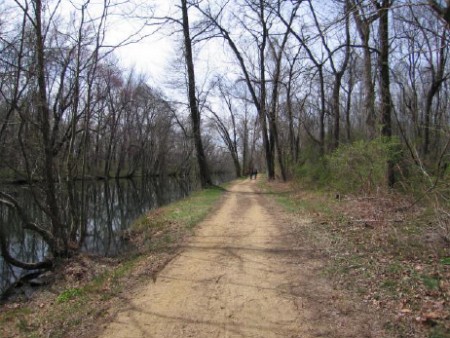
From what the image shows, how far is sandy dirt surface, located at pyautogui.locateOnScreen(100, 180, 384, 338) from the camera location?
4723 millimetres

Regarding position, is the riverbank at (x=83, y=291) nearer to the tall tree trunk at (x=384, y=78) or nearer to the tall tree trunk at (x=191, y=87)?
the tall tree trunk at (x=384, y=78)

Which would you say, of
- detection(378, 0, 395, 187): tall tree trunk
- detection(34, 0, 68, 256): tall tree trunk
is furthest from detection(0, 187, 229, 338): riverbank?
detection(378, 0, 395, 187): tall tree trunk

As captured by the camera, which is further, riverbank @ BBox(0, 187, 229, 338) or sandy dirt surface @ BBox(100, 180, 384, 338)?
riverbank @ BBox(0, 187, 229, 338)

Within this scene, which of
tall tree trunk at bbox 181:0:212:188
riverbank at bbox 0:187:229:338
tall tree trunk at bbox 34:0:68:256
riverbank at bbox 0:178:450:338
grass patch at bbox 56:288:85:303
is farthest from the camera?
tall tree trunk at bbox 181:0:212:188

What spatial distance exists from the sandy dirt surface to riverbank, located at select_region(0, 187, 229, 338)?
38 cm

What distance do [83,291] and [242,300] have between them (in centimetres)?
299

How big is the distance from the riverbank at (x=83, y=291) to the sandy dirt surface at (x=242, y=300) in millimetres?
377

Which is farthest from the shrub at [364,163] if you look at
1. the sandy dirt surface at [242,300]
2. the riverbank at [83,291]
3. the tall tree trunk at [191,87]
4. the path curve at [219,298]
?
the tall tree trunk at [191,87]

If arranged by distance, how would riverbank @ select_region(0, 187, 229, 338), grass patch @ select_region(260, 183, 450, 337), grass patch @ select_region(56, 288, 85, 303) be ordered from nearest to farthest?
grass patch @ select_region(260, 183, 450, 337), riverbank @ select_region(0, 187, 229, 338), grass patch @ select_region(56, 288, 85, 303)

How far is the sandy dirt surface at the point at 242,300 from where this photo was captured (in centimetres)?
472

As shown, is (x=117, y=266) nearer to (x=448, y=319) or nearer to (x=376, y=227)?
(x=376, y=227)

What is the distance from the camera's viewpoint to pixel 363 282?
5.91m

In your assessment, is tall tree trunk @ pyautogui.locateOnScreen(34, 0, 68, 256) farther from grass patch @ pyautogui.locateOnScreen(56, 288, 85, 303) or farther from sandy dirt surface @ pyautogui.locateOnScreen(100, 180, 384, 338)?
sandy dirt surface @ pyautogui.locateOnScreen(100, 180, 384, 338)

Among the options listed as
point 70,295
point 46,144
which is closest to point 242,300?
point 70,295
